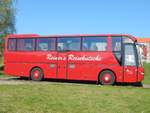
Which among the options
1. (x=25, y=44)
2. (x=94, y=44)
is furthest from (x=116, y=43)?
(x=25, y=44)

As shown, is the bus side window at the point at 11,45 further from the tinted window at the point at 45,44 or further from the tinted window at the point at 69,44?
the tinted window at the point at 69,44

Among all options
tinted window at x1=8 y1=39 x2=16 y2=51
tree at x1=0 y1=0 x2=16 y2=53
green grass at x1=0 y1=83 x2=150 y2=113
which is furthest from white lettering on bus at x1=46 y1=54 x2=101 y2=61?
tree at x1=0 y1=0 x2=16 y2=53

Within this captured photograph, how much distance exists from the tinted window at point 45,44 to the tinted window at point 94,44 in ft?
6.80

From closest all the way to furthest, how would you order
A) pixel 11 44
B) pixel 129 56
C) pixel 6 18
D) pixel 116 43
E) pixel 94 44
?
1. pixel 129 56
2. pixel 116 43
3. pixel 94 44
4. pixel 11 44
5. pixel 6 18

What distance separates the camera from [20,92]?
1528 cm

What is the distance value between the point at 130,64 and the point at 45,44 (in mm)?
5517

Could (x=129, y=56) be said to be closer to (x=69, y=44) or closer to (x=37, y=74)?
(x=69, y=44)

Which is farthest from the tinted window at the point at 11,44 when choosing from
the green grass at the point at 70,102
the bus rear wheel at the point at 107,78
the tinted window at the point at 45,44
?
the green grass at the point at 70,102

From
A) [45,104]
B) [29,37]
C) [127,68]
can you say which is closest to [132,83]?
[127,68]

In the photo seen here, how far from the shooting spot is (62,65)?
2447 cm

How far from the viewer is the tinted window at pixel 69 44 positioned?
2412 cm

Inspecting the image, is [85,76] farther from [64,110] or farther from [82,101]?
[64,110]

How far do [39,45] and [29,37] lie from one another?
845 mm

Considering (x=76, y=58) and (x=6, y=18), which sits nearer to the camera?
(x=76, y=58)
